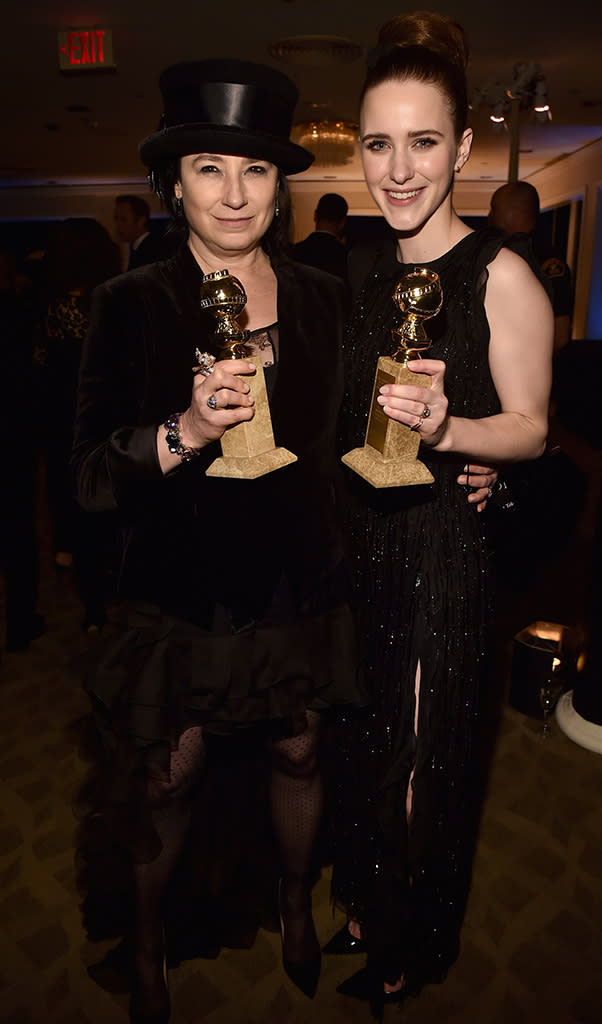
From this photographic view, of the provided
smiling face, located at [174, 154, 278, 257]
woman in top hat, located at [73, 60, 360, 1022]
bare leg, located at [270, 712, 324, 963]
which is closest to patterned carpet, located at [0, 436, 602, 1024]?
bare leg, located at [270, 712, 324, 963]

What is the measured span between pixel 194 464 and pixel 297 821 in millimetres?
972

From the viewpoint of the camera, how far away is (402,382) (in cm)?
117

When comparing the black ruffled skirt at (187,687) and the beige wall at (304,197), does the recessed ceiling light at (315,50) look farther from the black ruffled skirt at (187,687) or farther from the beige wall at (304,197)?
the beige wall at (304,197)

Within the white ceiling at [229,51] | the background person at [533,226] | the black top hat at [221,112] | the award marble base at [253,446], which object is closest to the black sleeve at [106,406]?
the award marble base at [253,446]

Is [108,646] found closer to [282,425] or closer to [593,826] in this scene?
[282,425]

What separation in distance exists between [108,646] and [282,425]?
63cm

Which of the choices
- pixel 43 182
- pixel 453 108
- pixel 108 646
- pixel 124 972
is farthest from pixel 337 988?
pixel 43 182

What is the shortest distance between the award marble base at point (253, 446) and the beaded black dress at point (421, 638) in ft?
1.10

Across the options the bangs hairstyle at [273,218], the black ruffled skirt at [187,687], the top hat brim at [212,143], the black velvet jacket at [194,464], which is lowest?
the black ruffled skirt at [187,687]

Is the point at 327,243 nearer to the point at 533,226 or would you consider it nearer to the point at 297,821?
the point at 533,226

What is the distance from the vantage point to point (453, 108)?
4.56 ft

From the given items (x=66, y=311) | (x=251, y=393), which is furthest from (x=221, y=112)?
(x=66, y=311)

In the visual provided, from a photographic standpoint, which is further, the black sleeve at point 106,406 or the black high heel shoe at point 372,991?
the black high heel shoe at point 372,991

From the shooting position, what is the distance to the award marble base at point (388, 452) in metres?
1.24
